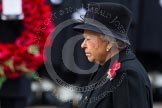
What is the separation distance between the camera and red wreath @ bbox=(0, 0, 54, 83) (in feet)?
16.3

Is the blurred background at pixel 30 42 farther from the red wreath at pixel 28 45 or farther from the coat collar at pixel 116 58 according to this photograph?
the coat collar at pixel 116 58

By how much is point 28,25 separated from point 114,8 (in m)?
1.80

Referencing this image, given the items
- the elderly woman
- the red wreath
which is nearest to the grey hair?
the elderly woman

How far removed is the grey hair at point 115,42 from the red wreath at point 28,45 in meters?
1.75

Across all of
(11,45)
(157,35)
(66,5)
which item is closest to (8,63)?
(11,45)

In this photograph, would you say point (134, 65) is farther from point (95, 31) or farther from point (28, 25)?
point (28, 25)

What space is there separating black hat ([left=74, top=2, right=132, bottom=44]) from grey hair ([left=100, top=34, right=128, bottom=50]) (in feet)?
0.08

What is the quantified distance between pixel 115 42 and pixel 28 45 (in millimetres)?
1808

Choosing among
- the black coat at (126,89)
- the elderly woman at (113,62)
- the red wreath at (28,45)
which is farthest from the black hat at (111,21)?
the red wreath at (28,45)

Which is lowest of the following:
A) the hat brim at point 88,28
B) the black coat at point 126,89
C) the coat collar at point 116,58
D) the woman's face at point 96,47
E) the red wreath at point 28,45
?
the black coat at point 126,89

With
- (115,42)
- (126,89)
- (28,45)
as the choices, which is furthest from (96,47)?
(28,45)

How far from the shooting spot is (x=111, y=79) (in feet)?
10.7

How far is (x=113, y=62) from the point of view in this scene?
3295 mm

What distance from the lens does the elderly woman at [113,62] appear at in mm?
3191
